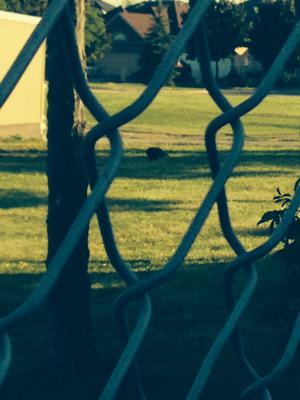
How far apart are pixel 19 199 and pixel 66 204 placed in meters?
8.33

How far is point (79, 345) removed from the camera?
20.3 feet

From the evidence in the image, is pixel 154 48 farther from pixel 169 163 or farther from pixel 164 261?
pixel 164 261

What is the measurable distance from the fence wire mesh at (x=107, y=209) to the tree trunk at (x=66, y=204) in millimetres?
4511

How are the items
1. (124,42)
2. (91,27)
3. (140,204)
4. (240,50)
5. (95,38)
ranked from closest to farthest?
(140,204)
(240,50)
(91,27)
(95,38)
(124,42)

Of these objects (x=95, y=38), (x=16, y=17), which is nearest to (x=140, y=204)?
(x=16, y=17)

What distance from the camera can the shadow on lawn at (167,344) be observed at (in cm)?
607

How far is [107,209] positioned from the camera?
1241mm

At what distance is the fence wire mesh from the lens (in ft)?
3.56

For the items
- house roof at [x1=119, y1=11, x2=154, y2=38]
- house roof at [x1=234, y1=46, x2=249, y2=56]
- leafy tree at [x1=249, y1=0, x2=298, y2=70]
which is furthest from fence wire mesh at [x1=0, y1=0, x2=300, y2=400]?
house roof at [x1=119, y1=11, x2=154, y2=38]

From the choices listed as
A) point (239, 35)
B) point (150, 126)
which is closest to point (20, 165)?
point (150, 126)

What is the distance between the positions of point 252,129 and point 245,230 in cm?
1648

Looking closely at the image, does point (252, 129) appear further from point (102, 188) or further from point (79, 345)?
point (102, 188)

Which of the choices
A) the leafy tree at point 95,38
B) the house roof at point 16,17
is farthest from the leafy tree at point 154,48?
the house roof at point 16,17

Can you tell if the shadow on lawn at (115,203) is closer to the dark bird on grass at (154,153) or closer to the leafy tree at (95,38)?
the dark bird on grass at (154,153)
